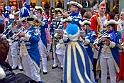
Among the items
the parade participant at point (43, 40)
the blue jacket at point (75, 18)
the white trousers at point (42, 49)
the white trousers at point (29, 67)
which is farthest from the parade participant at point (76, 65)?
the white trousers at point (42, 49)

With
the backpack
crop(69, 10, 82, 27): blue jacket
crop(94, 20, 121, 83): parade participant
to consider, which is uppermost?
crop(69, 10, 82, 27): blue jacket

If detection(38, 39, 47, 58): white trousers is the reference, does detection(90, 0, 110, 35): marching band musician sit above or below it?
above

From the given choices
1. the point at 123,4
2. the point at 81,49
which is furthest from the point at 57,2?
the point at 81,49

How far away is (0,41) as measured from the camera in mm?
2676

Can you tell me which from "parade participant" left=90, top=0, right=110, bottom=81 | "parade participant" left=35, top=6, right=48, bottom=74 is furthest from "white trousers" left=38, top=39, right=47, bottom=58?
"parade participant" left=90, top=0, right=110, bottom=81

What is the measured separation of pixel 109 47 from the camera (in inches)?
231

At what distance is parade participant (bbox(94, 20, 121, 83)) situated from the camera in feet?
19.0

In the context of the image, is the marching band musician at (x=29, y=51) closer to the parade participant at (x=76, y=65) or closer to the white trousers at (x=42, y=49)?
the white trousers at (x=42, y=49)

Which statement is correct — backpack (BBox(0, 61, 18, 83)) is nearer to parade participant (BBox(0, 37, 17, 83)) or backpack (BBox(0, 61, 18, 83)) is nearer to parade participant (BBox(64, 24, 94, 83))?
parade participant (BBox(0, 37, 17, 83))

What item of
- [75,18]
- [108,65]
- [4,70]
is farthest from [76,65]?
[75,18]

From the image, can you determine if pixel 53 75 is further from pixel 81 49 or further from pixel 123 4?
pixel 123 4

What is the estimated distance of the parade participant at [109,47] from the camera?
5.80 metres

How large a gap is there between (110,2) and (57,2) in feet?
13.6

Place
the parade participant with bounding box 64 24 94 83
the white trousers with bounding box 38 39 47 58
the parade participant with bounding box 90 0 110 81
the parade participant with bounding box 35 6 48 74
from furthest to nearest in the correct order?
the white trousers with bounding box 38 39 47 58 < the parade participant with bounding box 35 6 48 74 < the parade participant with bounding box 90 0 110 81 < the parade participant with bounding box 64 24 94 83
